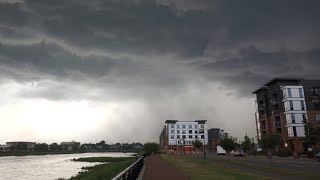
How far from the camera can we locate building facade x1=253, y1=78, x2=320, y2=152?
89.6m

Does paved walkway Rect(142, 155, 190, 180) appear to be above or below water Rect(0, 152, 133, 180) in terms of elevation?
above

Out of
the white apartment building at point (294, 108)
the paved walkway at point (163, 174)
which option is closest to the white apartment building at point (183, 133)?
the white apartment building at point (294, 108)

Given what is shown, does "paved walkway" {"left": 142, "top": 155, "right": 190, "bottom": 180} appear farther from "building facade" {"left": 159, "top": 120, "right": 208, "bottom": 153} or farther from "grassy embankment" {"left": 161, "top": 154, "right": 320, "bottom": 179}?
"building facade" {"left": 159, "top": 120, "right": 208, "bottom": 153}

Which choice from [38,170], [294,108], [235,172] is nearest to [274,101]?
[294,108]

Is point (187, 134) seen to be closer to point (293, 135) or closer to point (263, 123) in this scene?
point (263, 123)

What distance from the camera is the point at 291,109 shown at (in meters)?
92.1

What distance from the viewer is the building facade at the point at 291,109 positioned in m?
89.6

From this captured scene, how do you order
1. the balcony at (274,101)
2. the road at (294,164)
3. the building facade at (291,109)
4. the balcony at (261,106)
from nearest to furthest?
the road at (294,164) < the building facade at (291,109) < the balcony at (274,101) < the balcony at (261,106)

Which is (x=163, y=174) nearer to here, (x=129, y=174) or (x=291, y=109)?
(x=129, y=174)

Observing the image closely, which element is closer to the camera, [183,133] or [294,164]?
[294,164]

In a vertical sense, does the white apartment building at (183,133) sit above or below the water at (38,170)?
above

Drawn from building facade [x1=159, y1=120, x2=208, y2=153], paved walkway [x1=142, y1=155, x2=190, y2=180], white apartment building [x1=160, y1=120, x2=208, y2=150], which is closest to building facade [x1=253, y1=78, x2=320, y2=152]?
paved walkway [x1=142, y1=155, x2=190, y2=180]

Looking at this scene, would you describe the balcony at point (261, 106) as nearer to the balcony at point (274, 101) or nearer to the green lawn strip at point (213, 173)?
the balcony at point (274, 101)

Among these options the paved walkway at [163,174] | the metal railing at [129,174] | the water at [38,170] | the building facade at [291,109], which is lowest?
the water at [38,170]
